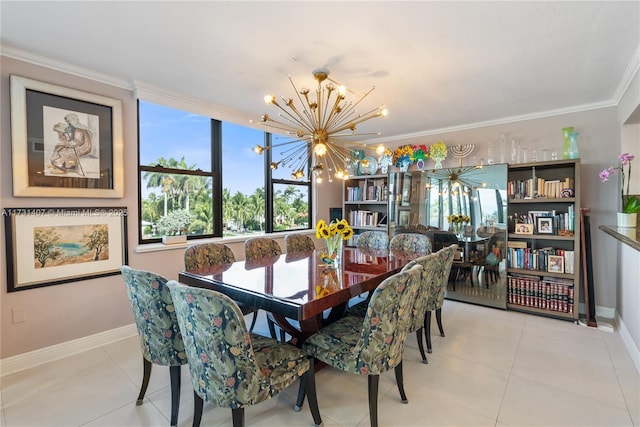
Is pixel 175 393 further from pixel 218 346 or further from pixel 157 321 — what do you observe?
pixel 218 346

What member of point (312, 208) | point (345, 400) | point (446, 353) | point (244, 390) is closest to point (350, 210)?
point (312, 208)

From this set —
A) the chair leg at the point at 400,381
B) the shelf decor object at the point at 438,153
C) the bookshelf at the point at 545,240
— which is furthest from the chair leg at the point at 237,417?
the shelf decor object at the point at 438,153

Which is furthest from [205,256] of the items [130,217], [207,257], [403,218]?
[403,218]

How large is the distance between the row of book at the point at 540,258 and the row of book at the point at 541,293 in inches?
5.8

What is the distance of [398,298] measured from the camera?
1620 millimetres

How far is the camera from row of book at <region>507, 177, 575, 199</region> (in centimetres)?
352

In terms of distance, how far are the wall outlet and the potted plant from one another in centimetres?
121

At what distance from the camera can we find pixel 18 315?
7.92 feet

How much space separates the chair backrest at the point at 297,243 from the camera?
3652 millimetres

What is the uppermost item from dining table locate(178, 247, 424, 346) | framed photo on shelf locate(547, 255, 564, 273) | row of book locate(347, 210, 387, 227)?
row of book locate(347, 210, 387, 227)

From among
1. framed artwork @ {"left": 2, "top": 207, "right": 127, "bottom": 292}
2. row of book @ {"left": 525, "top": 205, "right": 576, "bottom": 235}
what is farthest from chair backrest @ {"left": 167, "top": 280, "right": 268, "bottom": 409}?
row of book @ {"left": 525, "top": 205, "right": 576, "bottom": 235}

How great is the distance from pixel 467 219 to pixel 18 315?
4835 mm

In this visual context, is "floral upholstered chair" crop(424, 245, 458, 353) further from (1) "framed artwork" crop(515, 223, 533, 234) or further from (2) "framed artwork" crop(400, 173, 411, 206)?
(2) "framed artwork" crop(400, 173, 411, 206)

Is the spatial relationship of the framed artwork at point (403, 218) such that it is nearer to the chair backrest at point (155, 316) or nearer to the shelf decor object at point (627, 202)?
the shelf decor object at point (627, 202)
